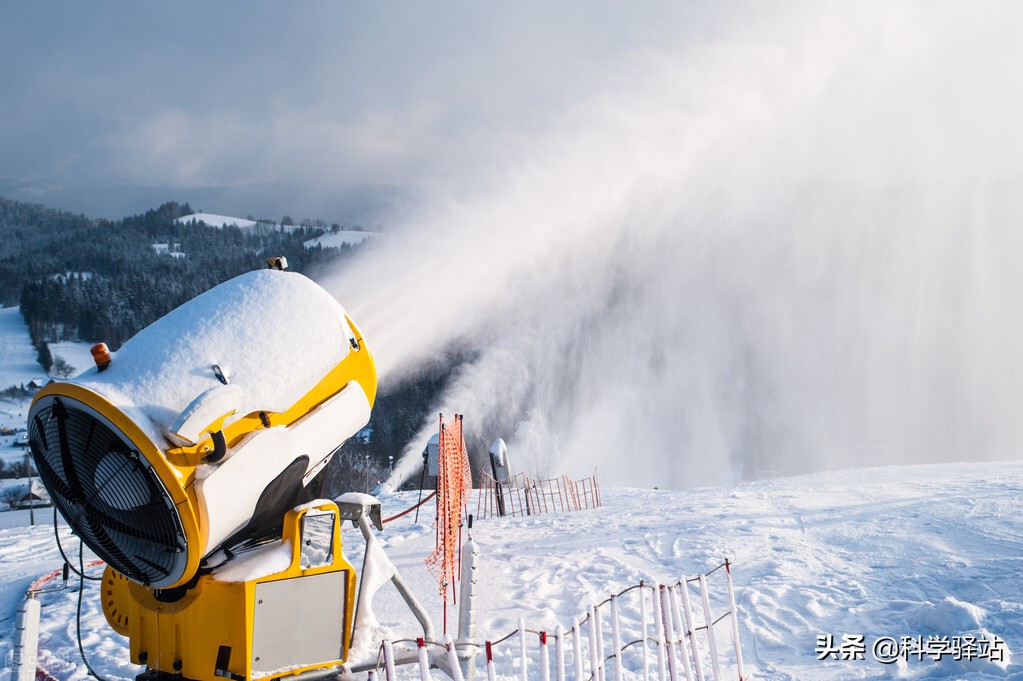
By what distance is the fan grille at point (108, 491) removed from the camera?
11.4 feet

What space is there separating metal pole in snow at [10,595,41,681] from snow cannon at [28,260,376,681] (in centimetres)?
39

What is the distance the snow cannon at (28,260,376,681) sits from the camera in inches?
137

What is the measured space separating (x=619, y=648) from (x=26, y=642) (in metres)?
3.45

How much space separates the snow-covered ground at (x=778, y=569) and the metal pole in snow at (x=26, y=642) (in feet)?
7.05

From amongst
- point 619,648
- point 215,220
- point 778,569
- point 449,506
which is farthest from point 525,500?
point 215,220

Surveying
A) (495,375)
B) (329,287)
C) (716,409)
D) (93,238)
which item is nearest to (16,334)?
(93,238)

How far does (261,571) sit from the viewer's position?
3719 millimetres

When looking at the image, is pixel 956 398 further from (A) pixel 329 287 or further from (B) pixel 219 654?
(B) pixel 219 654

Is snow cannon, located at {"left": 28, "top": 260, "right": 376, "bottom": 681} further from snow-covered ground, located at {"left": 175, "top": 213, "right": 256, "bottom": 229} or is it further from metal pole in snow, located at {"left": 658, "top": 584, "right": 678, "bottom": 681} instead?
snow-covered ground, located at {"left": 175, "top": 213, "right": 256, "bottom": 229}

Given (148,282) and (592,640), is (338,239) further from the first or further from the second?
(592,640)

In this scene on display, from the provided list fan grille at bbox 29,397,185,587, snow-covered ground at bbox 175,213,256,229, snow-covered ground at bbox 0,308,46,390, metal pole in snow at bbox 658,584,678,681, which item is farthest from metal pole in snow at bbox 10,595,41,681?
snow-covered ground at bbox 175,213,256,229

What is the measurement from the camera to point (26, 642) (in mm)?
4035

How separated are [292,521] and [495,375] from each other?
4499 centimetres

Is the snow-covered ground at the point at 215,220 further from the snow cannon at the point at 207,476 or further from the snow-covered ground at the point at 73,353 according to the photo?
the snow cannon at the point at 207,476
